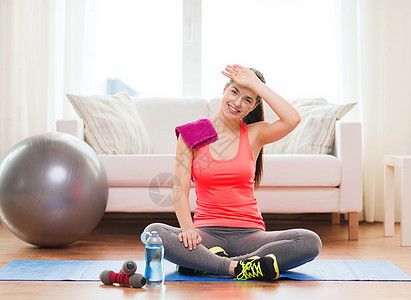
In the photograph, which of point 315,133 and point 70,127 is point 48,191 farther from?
point 315,133

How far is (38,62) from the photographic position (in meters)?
3.75

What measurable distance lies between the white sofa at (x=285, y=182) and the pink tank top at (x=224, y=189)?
806mm

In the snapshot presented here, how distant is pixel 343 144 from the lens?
291cm

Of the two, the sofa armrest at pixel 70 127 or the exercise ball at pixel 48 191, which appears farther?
→ the sofa armrest at pixel 70 127

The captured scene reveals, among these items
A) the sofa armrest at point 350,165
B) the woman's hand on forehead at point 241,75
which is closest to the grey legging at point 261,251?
the woman's hand on forehead at point 241,75

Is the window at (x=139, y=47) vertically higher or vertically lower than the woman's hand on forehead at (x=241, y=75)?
higher

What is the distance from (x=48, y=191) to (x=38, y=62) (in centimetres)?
172

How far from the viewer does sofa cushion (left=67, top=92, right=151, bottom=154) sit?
10.1 feet

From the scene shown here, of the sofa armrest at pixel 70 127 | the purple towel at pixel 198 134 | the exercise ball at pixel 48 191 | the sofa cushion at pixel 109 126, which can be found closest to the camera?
Result: the purple towel at pixel 198 134

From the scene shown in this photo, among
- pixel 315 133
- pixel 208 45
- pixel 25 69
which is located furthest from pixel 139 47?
pixel 315 133

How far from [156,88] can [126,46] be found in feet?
1.29

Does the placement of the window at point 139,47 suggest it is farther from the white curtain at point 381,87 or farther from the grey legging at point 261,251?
the grey legging at point 261,251

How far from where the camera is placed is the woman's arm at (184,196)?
1.88 m

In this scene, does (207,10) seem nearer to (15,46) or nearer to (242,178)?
(15,46)
